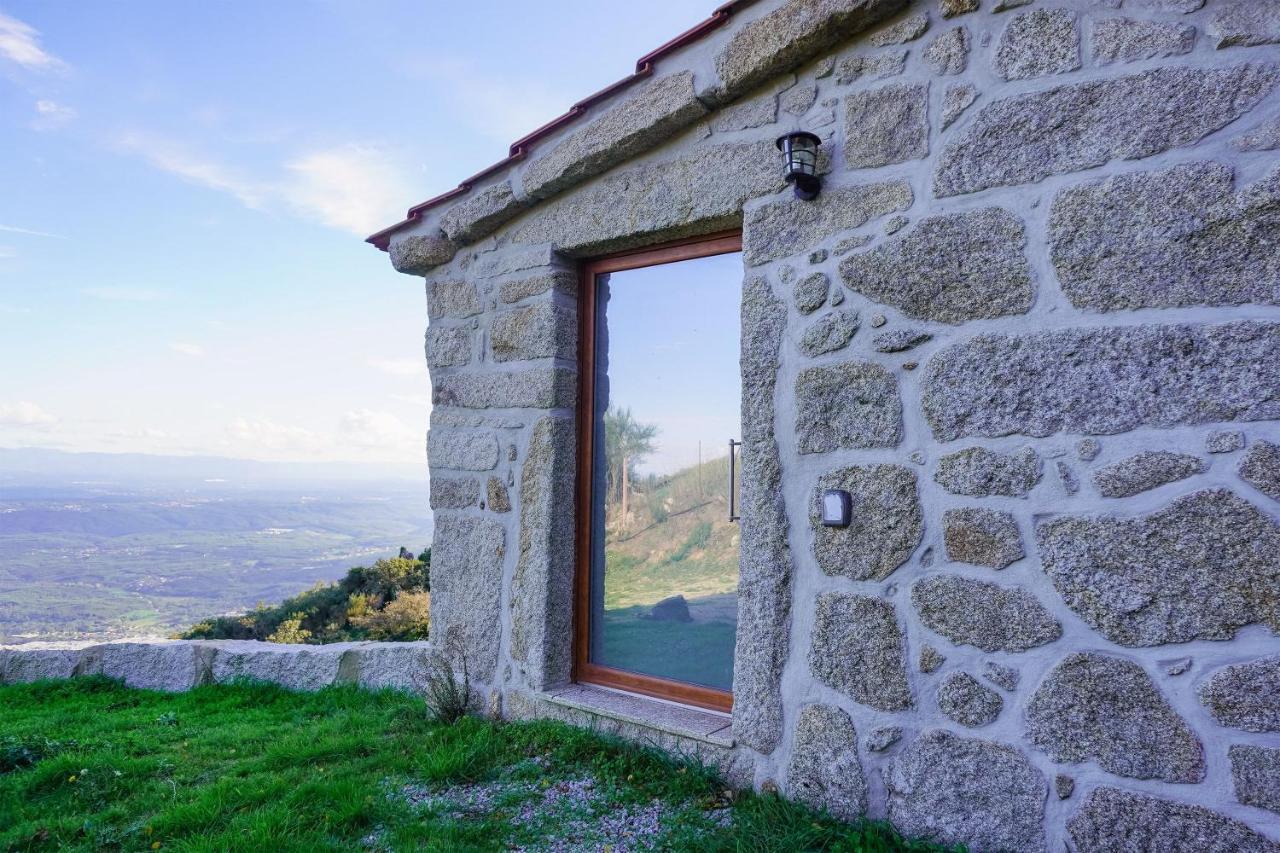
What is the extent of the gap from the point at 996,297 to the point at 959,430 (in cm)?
41

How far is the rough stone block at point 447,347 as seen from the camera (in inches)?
151

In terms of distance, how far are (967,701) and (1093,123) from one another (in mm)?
1688

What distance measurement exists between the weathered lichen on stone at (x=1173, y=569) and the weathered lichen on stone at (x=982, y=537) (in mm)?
93

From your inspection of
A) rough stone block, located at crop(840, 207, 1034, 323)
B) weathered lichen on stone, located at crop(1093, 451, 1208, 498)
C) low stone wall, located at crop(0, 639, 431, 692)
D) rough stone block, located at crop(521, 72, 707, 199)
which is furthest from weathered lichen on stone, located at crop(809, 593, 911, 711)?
low stone wall, located at crop(0, 639, 431, 692)

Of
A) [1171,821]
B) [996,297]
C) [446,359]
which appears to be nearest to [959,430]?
[996,297]

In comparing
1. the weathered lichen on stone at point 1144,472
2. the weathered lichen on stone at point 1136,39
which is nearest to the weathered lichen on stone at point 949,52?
the weathered lichen on stone at point 1136,39

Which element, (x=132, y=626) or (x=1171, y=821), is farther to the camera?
(x=132, y=626)

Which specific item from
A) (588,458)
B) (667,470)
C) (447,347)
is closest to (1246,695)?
(667,470)

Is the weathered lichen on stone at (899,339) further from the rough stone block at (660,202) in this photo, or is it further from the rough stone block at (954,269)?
the rough stone block at (660,202)

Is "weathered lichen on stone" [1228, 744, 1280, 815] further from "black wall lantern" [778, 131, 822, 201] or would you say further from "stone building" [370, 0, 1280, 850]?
"black wall lantern" [778, 131, 822, 201]

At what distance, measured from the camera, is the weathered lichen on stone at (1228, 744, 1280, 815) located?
1.81m

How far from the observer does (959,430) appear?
7.52ft

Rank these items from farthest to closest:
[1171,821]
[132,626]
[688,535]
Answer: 1. [132,626]
2. [688,535]
3. [1171,821]

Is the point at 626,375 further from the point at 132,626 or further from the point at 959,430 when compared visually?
the point at 132,626
